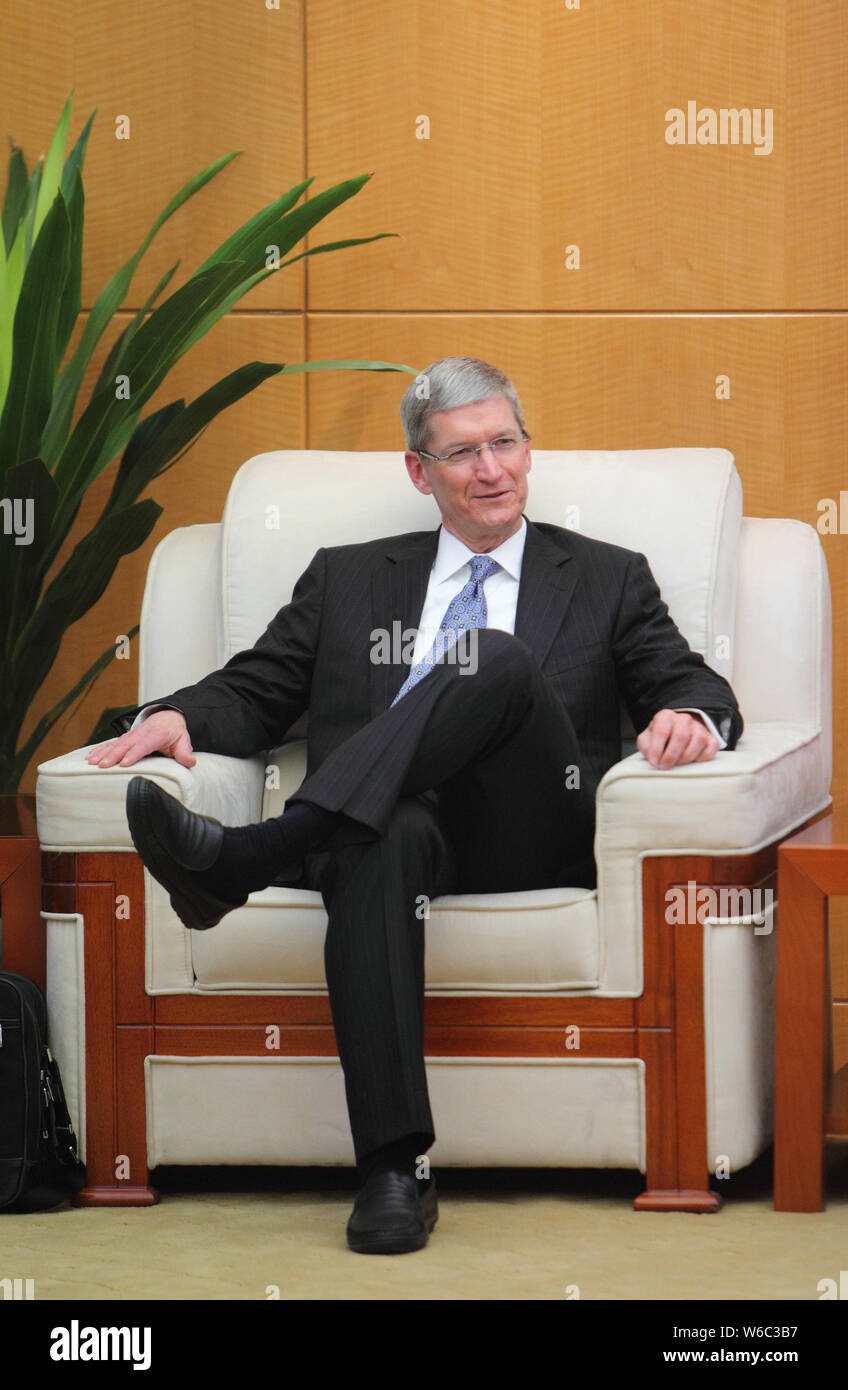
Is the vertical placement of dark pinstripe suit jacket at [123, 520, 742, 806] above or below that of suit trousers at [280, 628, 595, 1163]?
above

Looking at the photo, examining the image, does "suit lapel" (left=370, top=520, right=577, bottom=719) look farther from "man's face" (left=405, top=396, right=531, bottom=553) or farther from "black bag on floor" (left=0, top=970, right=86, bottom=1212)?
"black bag on floor" (left=0, top=970, right=86, bottom=1212)

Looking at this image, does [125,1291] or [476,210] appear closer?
[125,1291]

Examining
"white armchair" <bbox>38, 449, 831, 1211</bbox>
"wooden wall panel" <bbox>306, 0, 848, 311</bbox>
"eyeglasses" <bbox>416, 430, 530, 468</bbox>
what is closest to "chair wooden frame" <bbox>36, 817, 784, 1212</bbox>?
"white armchair" <bbox>38, 449, 831, 1211</bbox>

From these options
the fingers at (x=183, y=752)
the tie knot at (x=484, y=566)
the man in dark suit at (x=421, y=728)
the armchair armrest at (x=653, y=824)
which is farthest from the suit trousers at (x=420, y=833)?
the tie knot at (x=484, y=566)

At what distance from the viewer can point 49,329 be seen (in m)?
→ 2.77

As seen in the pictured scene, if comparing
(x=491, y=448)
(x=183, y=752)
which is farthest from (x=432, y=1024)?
(x=491, y=448)

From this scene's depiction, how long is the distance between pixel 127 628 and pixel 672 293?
126 cm

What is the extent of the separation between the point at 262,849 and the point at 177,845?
116 millimetres

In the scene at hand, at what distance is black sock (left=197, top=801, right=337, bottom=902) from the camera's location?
6.51ft

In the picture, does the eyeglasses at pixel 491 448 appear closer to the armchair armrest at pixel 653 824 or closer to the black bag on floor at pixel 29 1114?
the armchair armrest at pixel 653 824

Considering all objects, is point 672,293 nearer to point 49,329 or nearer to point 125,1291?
point 49,329

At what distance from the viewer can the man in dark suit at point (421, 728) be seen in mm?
2002

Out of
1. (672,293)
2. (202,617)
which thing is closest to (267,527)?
(202,617)

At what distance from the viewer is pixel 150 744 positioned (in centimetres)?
234
